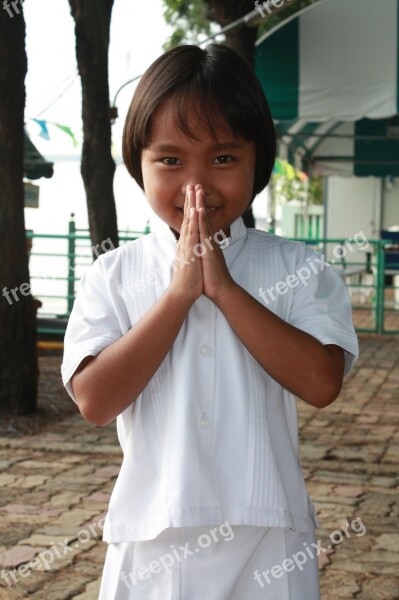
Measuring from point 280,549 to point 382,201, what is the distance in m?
21.8

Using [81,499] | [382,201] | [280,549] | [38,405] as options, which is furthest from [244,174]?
[382,201]

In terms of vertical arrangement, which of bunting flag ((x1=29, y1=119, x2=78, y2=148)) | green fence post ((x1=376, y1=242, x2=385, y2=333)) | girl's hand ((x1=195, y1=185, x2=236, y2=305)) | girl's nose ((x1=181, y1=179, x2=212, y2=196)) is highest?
bunting flag ((x1=29, y1=119, x2=78, y2=148))

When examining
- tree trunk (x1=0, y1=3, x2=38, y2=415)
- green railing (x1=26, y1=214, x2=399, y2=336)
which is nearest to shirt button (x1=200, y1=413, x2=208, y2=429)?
tree trunk (x1=0, y1=3, x2=38, y2=415)

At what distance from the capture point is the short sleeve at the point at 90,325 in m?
1.71

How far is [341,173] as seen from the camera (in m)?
16.5

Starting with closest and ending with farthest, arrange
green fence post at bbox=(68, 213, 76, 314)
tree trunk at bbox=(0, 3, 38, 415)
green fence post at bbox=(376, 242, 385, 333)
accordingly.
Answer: tree trunk at bbox=(0, 3, 38, 415)
green fence post at bbox=(68, 213, 76, 314)
green fence post at bbox=(376, 242, 385, 333)

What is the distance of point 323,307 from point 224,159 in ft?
1.04

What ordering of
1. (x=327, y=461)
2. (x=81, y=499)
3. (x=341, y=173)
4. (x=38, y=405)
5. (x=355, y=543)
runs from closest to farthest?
(x=355, y=543)
(x=81, y=499)
(x=327, y=461)
(x=38, y=405)
(x=341, y=173)

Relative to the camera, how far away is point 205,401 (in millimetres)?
1700

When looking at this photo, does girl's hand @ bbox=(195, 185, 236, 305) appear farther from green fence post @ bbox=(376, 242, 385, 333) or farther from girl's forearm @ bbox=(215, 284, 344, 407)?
green fence post @ bbox=(376, 242, 385, 333)

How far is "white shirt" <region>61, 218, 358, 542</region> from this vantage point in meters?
1.66

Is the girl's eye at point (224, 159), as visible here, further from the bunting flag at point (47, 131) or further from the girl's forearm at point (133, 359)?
the bunting flag at point (47, 131)

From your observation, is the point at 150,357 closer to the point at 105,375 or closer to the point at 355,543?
the point at 105,375

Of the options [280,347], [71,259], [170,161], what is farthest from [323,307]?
[71,259]
